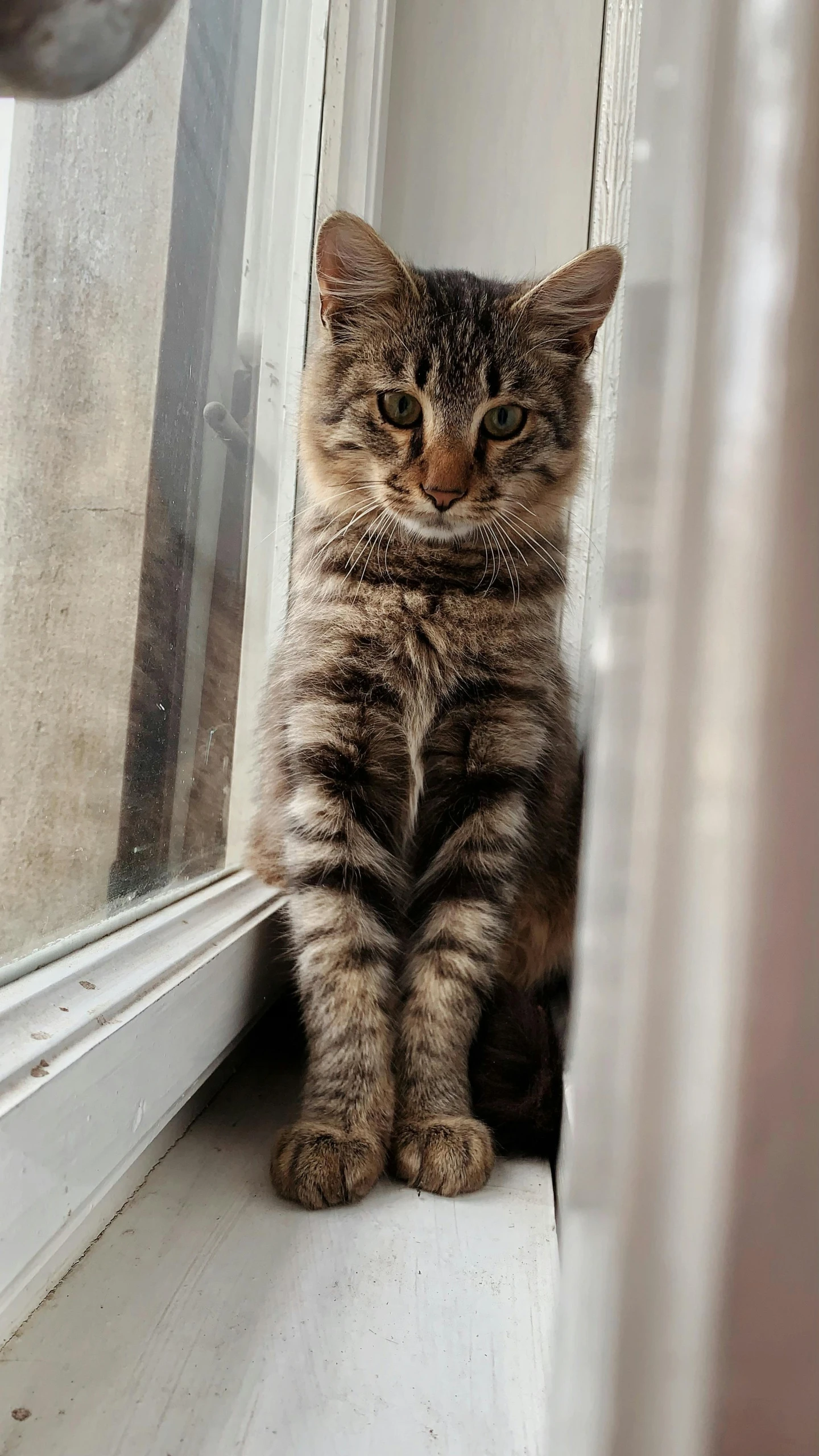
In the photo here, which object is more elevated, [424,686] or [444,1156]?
[424,686]

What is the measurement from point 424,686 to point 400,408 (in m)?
0.40

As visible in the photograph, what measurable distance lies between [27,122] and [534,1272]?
0.92 metres

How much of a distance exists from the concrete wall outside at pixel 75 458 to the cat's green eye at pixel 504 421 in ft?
1.48

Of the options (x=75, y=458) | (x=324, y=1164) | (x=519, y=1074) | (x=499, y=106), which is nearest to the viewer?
(x=75, y=458)

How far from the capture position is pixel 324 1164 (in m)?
0.90

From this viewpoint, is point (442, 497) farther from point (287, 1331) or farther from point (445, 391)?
point (287, 1331)

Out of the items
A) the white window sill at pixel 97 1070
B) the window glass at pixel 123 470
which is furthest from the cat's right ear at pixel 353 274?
the white window sill at pixel 97 1070

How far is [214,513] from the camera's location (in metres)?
1.28


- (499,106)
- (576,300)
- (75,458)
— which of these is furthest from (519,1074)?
(499,106)

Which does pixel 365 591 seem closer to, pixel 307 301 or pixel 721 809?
pixel 307 301

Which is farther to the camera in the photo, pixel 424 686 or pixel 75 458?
pixel 424 686

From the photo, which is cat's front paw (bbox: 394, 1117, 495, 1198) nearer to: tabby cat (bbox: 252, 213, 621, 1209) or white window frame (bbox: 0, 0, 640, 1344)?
tabby cat (bbox: 252, 213, 621, 1209)

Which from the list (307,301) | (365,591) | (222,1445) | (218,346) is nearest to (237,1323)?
(222,1445)

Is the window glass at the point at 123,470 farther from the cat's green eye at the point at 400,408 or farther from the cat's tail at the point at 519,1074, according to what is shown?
the cat's tail at the point at 519,1074
